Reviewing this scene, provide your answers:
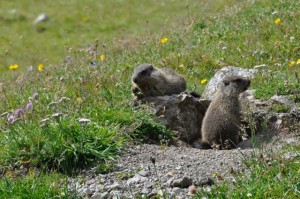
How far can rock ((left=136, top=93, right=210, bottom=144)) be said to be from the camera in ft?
29.3

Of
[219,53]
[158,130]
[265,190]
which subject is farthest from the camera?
[219,53]

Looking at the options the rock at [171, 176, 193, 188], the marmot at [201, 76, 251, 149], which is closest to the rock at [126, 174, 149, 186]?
the rock at [171, 176, 193, 188]

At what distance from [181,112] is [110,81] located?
1536 millimetres

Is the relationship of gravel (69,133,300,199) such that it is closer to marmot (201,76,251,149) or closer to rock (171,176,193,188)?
rock (171,176,193,188)

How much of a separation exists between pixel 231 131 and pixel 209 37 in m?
3.97

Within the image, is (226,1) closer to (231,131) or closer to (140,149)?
(231,131)

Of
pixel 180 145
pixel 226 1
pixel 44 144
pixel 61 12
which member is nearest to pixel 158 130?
pixel 180 145

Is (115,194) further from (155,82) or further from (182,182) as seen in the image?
(155,82)

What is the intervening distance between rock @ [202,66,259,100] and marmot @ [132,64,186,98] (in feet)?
1.26

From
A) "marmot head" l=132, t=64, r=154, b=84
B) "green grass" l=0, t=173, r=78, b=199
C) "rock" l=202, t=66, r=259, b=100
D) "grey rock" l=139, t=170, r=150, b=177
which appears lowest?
"grey rock" l=139, t=170, r=150, b=177

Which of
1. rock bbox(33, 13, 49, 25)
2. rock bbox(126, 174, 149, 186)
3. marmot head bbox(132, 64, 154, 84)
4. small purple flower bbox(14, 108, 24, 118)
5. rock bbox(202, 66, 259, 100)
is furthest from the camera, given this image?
rock bbox(33, 13, 49, 25)

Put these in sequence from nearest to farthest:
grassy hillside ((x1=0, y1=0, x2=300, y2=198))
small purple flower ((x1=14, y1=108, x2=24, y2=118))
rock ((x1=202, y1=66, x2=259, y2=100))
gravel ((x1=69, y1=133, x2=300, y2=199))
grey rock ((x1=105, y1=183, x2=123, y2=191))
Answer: gravel ((x1=69, y1=133, x2=300, y2=199)) < grey rock ((x1=105, y1=183, x2=123, y2=191)) < grassy hillside ((x1=0, y1=0, x2=300, y2=198)) < small purple flower ((x1=14, y1=108, x2=24, y2=118)) < rock ((x1=202, y1=66, x2=259, y2=100))

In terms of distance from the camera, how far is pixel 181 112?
9.17m

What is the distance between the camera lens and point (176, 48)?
39.9 feet
